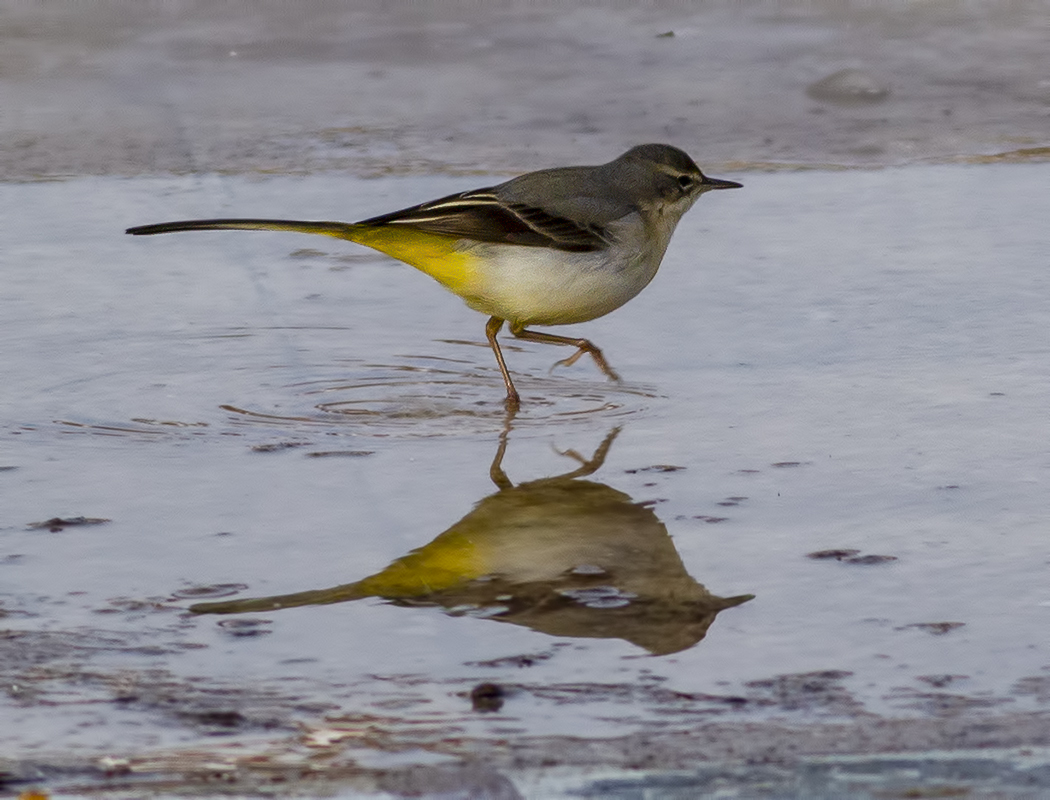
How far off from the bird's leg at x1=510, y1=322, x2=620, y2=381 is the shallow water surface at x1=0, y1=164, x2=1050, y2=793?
8cm

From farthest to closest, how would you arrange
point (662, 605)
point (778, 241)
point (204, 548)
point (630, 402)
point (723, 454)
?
1. point (778, 241)
2. point (630, 402)
3. point (723, 454)
4. point (204, 548)
5. point (662, 605)

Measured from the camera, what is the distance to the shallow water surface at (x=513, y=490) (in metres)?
3.63

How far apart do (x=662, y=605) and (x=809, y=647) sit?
0.38 meters

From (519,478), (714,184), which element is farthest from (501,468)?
(714,184)

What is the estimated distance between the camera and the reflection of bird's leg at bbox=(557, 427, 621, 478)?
510 centimetres

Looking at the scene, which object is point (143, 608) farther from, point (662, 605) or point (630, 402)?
point (630, 402)

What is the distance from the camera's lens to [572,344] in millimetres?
6281

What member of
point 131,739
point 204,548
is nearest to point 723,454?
point 204,548

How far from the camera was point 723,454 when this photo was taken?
203 inches

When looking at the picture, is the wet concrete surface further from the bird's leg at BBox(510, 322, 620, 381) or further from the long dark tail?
the long dark tail

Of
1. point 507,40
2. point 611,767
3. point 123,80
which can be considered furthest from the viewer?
point 507,40

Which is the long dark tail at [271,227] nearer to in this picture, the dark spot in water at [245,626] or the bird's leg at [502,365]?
the bird's leg at [502,365]

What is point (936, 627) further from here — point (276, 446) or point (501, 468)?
point (276, 446)

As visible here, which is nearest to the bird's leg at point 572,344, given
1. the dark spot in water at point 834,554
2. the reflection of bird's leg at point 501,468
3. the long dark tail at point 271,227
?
the reflection of bird's leg at point 501,468
